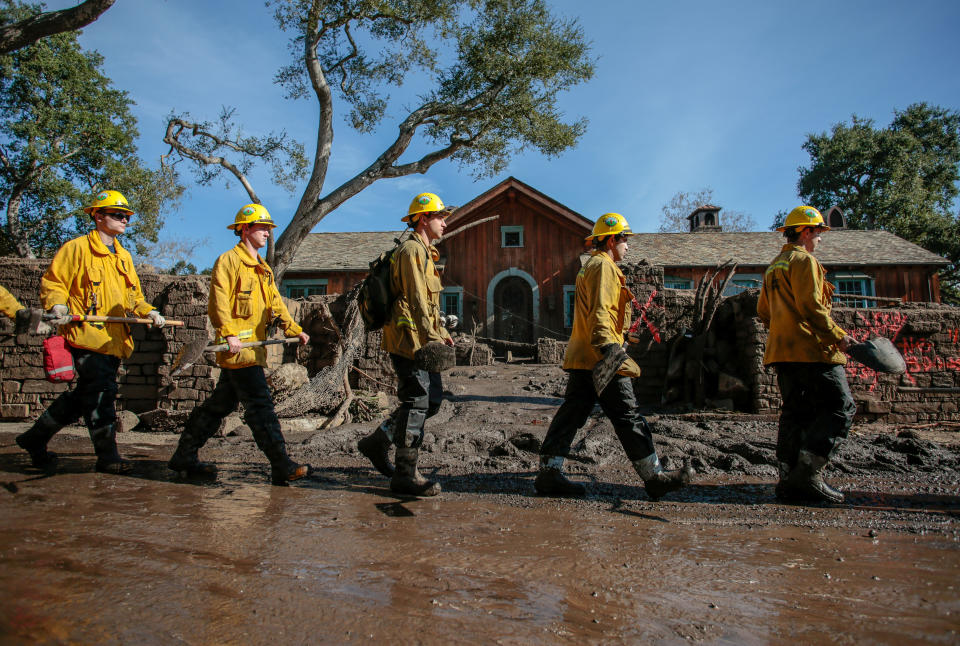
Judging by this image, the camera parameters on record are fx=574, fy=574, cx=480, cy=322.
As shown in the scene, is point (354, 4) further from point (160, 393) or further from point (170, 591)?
point (170, 591)

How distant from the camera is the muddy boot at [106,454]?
13.1 ft

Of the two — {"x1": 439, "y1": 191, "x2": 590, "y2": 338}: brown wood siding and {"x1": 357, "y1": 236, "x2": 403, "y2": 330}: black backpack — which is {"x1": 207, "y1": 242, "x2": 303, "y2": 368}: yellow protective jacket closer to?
{"x1": 357, "y1": 236, "x2": 403, "y2": 330}: black backpack

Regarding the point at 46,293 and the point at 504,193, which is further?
the point at 504,193

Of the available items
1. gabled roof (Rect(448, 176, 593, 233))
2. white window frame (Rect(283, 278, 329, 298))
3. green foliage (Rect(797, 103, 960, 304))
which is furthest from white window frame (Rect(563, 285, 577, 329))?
green foliage (Rect(797, 103, 960, 304))

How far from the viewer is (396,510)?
10.5 feet

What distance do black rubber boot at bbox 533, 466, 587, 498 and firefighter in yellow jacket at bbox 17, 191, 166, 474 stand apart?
2904 millimetres

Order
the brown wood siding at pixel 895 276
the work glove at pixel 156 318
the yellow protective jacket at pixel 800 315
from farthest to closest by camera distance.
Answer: the brown wood siding at pixel 895 276
the work glove at pixel 156 318
the yellow protective jacket at pixel 800 315

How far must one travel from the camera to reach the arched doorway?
18.2m

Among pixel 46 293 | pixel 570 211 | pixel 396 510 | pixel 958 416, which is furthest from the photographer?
pixel 570 211

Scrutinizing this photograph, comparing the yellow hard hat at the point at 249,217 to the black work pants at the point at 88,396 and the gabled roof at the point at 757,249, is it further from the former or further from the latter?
the gabled roof at the point at 757,249

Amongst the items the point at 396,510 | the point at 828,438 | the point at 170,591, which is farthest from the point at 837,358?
the point at 170,591

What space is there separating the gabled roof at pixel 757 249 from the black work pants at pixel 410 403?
15.4 meters

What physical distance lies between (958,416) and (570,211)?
12.4 m

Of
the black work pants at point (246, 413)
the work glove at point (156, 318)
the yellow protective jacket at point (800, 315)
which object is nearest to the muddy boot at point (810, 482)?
the yellow protective jacket at point (800, 315)
